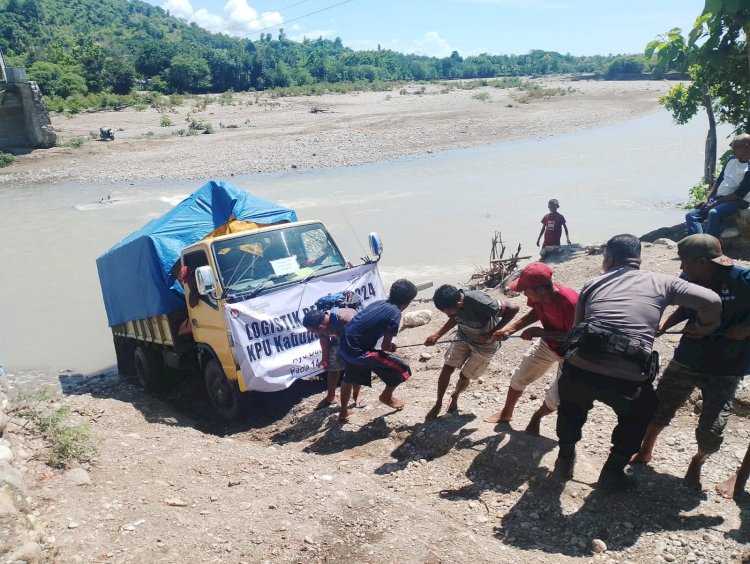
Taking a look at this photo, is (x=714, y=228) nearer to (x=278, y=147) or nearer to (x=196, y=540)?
(x=196, y=540)

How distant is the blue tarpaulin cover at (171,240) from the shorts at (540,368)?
4.25m

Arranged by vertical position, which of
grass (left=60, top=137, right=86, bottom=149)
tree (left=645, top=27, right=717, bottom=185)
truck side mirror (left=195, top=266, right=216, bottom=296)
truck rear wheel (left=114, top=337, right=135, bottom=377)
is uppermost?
tree (left=645, top=27, right=717, bottom=185)

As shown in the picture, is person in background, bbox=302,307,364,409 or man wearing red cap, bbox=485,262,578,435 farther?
person in background, bbox=302,307,364,409

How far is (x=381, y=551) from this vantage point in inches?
154

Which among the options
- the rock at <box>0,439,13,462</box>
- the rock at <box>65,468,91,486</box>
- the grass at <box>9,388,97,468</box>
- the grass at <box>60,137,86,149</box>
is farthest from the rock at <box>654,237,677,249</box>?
the grass at <box>60,137,86,149</box>

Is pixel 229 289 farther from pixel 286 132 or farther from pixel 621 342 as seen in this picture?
pixel 286 132

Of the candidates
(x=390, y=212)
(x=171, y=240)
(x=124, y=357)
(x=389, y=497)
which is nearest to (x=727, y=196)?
(x=389, y=497)

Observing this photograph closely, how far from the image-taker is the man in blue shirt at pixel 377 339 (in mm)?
5754

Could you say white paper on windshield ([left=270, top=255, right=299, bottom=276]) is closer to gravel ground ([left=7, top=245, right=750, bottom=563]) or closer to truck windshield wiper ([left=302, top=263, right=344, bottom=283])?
truck windshield wiper ([left=302, top=263, right=344, bottom=283])

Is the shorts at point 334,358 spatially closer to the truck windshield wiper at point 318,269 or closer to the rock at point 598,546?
the truck windshield wiper at point 318,269

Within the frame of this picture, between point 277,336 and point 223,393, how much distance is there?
0.95 meters

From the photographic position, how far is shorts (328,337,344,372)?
6.70m

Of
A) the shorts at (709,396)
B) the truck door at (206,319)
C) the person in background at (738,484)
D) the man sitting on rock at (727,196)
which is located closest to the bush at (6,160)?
the truck door at (206,319)

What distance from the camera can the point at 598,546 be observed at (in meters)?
3.90
